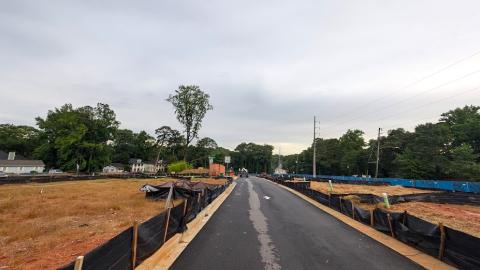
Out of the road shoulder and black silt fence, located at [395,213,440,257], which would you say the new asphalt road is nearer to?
the road shoulder

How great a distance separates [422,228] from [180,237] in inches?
295

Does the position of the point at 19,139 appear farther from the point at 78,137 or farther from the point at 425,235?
the point at 425,235

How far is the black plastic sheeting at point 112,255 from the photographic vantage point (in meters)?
5.03

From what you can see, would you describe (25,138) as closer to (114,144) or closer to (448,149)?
(114,144)

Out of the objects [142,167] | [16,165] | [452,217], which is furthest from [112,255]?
[142,167]

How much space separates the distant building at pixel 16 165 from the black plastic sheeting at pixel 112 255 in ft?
294

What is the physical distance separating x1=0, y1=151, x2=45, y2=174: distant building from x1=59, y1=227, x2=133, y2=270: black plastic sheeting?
89.7m

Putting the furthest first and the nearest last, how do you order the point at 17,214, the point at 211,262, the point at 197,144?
the point at 197,144 → the point at 17,214 → the point at 211,262

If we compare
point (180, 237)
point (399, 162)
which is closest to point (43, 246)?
point (180, 237)

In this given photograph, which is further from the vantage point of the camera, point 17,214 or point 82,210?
point 82,210

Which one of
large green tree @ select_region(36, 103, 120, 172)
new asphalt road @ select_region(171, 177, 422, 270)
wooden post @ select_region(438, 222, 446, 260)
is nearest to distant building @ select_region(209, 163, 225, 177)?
large green tree @ select_region(36, 103, 120, 172)

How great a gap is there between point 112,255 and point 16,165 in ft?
311

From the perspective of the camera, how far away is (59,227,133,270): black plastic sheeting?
16.5 ft

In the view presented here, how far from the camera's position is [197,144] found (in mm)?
155875
